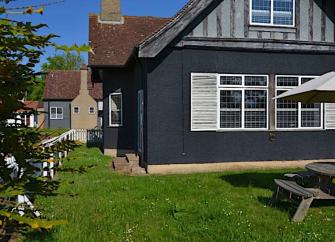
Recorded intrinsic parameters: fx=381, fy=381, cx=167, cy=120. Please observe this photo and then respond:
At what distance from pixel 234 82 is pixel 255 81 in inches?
30.6

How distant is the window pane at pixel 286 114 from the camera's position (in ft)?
42.5

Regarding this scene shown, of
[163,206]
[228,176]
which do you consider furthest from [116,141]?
[163,206]

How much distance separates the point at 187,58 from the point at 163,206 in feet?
19.8

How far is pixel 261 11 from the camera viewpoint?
12.8 meters

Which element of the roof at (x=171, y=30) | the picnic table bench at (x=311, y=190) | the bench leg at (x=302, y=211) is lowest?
the bench leg at (x=302, y=211)

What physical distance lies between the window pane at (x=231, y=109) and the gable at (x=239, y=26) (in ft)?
5.91

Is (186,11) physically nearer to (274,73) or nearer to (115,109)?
(274,73)

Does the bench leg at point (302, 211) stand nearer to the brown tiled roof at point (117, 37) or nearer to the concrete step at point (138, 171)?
the concrete step at point (138, 171)

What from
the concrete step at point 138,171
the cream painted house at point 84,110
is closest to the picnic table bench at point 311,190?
the concrete step at point 138,171

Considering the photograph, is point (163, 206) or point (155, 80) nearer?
point (163, 206)

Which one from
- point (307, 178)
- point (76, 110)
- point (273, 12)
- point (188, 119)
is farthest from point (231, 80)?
point (76, 110)

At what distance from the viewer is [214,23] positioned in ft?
40.3

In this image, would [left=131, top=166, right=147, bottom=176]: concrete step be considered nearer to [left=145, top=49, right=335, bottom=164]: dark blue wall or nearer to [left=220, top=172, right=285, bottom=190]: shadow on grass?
[left=145, top=49, right=335, bottom=164]: dark blue wall

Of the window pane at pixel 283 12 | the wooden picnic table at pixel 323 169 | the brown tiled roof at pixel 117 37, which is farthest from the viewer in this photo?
the brown tiled roof at pixel 117 37
